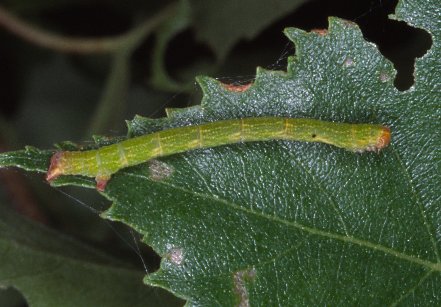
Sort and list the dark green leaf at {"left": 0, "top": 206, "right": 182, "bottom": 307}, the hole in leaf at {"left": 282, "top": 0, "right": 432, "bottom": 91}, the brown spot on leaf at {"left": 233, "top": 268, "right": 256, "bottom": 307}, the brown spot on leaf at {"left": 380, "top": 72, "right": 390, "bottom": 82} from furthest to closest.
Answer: the hole in leaf at {"left": 282, "top": 0, "right": 432, "bottom": 91}, the dark green leaf at {"left": 0, "top": 206, "right": 182, "bottom": 307}, the brown spot on leaf at {"left": 380, "top": 72, "right": 390, "bottom": 82}, the brown spot on leaf at {"left": 233, "top": 268, "right": 256, "bottom": 307}

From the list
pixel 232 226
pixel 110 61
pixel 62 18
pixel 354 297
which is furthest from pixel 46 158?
pixel 62 18

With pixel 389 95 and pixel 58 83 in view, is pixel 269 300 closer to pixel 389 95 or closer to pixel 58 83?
pixel 389 95

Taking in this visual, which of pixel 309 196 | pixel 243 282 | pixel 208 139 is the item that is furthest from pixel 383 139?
pixel 243 282

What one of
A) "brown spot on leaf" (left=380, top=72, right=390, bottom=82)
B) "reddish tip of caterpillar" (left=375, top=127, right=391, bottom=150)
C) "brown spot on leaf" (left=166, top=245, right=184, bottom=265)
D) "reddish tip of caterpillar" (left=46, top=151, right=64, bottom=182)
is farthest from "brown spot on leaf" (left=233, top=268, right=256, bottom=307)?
"brown spot on leaf" (left=380, top=72, right=390, bottom=82)

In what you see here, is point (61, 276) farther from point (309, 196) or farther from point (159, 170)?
point (309, 196)

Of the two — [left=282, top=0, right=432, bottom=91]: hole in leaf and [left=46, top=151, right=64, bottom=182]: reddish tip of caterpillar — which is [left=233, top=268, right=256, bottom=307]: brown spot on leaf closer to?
[left=46, top=151, right=64, bottom=182]: reddish tip of caterpillar

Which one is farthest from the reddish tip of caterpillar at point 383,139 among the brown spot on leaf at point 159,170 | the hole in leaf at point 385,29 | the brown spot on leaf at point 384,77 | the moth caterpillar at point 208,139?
the hole in leaf at point 385,29

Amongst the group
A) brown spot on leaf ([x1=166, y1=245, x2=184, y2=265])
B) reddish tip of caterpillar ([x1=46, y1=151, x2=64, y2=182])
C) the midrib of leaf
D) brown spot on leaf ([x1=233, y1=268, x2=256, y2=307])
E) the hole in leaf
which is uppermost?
the hole in leaf

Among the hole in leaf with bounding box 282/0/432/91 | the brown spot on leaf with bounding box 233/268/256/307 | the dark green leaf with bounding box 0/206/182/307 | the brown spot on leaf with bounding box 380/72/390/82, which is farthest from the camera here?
the hole in leaf with bounding box 282/0/432/91

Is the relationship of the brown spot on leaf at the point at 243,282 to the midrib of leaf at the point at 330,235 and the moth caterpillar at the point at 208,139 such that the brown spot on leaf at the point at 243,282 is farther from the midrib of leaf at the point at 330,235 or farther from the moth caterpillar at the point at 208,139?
the moth caterpillar at the point at 208,139
